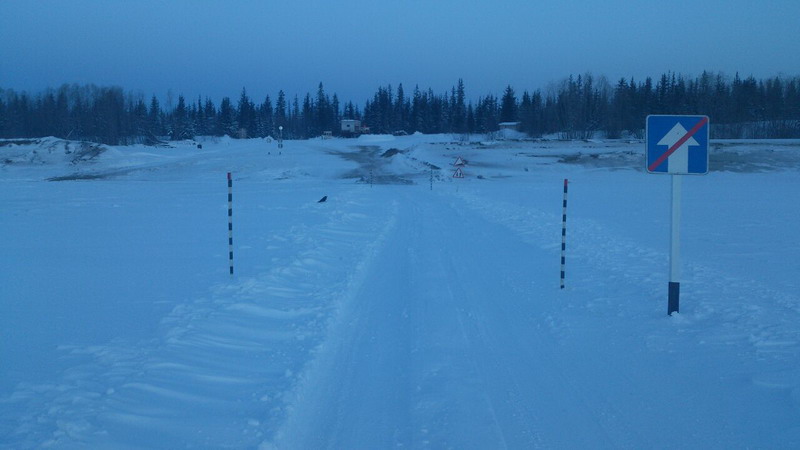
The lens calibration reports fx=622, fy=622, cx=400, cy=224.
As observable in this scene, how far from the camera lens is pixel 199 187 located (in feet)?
130

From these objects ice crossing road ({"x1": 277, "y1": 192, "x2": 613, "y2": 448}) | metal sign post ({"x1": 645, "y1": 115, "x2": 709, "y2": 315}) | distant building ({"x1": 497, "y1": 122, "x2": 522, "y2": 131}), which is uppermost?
distant building ({"x1": 497, "y1": 122, "x2": 522, "y2": 131})

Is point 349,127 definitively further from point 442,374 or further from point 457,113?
point 442,374

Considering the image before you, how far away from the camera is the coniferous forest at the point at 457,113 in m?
109

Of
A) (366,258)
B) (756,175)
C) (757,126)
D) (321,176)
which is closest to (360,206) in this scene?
(366,258)

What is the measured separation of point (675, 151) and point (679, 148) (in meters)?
0.06

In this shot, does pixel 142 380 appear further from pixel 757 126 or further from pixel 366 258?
pixel 757 126

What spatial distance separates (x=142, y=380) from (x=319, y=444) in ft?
6.80

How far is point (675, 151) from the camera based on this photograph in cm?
826

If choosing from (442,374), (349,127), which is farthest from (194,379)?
(349,127)

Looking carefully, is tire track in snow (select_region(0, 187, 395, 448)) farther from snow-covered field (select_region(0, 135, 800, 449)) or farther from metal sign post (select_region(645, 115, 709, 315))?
metal sign post (select_region(645, 115, 709, 315))

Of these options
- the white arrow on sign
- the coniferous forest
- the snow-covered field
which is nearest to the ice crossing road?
the snow-covered field

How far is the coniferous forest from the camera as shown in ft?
357

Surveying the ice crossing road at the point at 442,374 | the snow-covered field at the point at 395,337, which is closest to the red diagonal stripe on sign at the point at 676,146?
the snow-covered field at the point at 395,337

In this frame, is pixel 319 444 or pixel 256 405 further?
pixel 256 405
